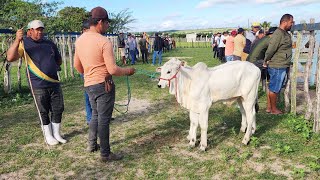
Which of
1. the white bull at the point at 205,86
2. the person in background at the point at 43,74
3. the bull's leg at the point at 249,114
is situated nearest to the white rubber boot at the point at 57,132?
the person in background at the point at 43,74

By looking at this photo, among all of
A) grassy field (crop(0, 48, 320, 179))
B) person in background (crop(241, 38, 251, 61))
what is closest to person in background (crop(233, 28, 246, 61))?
person in background (crop(241, 38, 251, 61))

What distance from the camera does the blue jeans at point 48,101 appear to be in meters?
5.68

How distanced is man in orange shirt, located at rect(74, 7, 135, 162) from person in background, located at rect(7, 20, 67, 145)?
0.93 metres

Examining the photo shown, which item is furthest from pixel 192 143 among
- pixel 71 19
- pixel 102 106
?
pixel 71 19

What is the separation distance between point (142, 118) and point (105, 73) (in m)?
3.01

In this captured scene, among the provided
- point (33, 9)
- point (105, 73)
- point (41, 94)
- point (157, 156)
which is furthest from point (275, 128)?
point (33, 9)

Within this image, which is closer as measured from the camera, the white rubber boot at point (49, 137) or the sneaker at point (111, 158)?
the sneaker at point (111, 158)

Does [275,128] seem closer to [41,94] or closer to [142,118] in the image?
[142,118]

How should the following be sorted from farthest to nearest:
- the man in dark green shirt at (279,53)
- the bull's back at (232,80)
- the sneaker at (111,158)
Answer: the man in dark green shirt at (279,53), the bull's back at (232,80), the sneaker at (111,158)

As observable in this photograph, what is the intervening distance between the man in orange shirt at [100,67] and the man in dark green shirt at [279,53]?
3.55 meters

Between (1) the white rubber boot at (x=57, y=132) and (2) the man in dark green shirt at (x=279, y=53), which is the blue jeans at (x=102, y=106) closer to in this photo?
(1) the white rubber boot at (x=57, y=132)

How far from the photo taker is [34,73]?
5629mm

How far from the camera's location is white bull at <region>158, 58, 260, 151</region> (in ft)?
17.8

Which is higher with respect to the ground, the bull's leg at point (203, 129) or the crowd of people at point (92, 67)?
the crowd of people at point (92, 67)
